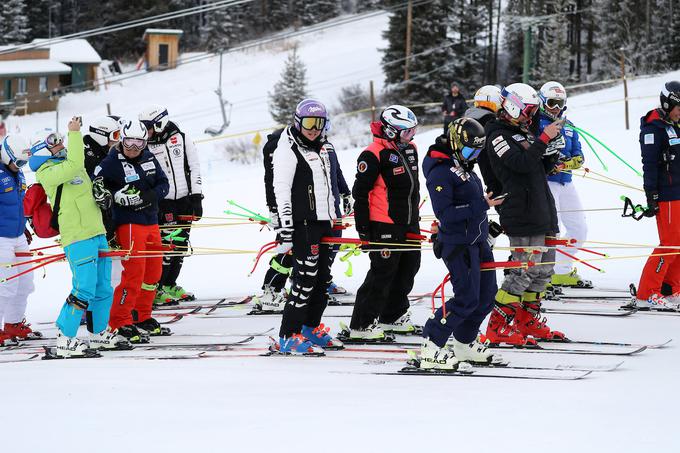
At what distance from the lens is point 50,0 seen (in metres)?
56.1

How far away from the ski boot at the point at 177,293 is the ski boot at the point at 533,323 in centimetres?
459

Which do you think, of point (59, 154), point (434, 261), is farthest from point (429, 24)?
point (59, 154)

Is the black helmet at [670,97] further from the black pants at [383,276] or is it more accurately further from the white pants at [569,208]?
the black pants at [383,276]

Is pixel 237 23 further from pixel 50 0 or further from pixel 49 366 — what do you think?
pixel 49 366

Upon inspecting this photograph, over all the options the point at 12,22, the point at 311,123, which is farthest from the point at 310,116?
the point at 12,22

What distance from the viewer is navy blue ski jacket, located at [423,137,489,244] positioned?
6398 mm

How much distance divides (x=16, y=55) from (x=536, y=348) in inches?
1778

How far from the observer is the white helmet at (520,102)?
7039 millimetres

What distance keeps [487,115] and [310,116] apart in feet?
5.52

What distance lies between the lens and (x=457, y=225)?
6.43 metres

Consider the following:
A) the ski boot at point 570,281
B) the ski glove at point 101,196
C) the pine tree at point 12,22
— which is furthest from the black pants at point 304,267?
A: the pine tree at point 12,22

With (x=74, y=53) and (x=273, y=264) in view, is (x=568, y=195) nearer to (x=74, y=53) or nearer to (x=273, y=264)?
(x=273, y=264)

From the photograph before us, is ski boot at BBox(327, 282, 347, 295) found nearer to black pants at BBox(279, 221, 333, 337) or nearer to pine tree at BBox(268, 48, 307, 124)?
black pants at BBox(279, 221, 333, 337)

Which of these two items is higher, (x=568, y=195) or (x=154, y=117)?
(x=154, y=117)
